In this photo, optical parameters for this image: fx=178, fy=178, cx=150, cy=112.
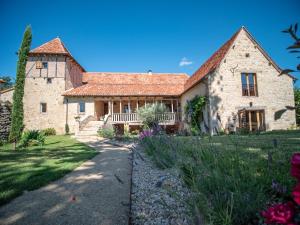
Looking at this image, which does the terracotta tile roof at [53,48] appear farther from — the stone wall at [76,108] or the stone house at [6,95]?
the stone house at [6,95]

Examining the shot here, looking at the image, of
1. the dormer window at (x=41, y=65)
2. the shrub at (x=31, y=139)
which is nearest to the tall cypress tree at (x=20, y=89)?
the shrub at (x=31, y=139)

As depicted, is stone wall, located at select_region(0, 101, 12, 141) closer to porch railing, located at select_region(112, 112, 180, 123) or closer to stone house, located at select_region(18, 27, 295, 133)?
stone house, located at select_region(18, 27, 295, 133)

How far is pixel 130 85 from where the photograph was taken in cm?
2078

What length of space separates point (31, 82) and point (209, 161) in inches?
858

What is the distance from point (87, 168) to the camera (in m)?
4.31

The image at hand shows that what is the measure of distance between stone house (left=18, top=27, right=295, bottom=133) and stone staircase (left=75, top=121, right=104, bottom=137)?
0.42 feet

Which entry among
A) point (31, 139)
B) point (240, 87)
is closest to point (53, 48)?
point (31, 139)

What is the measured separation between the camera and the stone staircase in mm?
14649

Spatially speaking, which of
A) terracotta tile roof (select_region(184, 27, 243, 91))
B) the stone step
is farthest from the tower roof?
terracotta tile roof (select_region(184, 27, 243, 91))

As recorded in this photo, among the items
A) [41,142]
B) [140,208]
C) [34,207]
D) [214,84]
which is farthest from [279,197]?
[214,84]

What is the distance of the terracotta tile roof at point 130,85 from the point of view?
725 inches

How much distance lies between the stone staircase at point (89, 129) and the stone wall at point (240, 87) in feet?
31.9

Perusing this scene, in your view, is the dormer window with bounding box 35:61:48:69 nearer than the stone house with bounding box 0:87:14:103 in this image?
Yes

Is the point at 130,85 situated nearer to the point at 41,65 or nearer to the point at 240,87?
the point at 41,65
